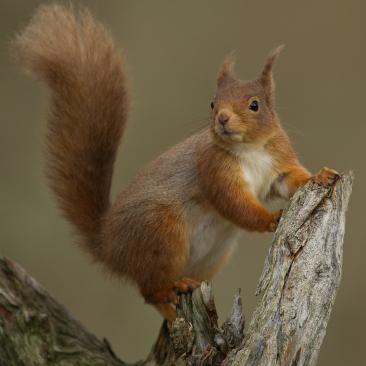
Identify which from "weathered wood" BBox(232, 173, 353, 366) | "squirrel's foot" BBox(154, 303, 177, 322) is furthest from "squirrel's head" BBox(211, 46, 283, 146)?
"squirrel's foot" BBox(154, 303, 177, 322)

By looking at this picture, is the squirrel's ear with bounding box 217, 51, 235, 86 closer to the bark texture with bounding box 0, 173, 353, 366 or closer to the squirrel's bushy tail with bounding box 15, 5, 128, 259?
the squirrel's bushy tail with bounding box 15, 5, 128, 259

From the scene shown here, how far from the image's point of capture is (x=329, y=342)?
4117mm

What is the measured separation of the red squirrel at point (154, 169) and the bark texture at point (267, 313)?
203mm

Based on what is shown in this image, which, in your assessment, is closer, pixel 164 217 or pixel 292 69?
pixel 164 217

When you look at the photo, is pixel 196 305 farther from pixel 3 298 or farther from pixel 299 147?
pixel 299 147

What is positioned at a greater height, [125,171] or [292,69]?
[292,69]

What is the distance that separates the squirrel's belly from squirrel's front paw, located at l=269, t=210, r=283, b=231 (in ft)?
0.73

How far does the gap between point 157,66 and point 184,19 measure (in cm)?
24

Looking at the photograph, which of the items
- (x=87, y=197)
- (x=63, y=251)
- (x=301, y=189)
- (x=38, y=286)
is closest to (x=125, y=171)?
(x=63, y=251)

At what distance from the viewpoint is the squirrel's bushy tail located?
3061 millimetres

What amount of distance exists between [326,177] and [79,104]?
2.79 feet

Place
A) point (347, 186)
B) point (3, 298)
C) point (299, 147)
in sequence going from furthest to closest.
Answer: point (299, 147)
point (3, 298)
point (347, 186)

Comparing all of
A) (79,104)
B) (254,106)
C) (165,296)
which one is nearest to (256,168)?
(254,106)

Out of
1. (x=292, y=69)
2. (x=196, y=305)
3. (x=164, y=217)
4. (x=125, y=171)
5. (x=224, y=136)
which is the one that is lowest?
(x=196, y=305)
